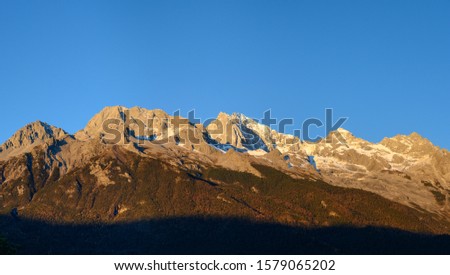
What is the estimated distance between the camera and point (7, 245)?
122 m
